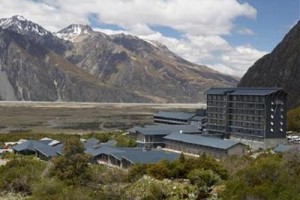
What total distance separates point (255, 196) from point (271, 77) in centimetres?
10466

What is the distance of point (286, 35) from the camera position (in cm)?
13275

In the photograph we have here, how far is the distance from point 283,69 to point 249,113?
62598 mm

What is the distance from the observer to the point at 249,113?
6384cm

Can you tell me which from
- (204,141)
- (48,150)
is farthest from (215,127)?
(48,150)

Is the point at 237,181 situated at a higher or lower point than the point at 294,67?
lower

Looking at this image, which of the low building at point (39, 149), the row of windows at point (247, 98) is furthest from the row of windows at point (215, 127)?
the low building at point (39, 149)

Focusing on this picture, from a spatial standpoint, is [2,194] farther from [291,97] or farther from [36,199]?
[291,97]

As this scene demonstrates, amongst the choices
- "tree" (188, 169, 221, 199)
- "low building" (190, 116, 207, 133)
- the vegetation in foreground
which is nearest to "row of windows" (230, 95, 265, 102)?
"low building" (190, 116, 207, 133)

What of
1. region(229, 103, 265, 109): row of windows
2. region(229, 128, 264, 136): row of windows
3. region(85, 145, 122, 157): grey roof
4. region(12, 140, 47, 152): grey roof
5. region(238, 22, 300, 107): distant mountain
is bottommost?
region(12, 140, 47, 152): grey roof

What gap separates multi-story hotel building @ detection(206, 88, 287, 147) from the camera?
61.7 metres

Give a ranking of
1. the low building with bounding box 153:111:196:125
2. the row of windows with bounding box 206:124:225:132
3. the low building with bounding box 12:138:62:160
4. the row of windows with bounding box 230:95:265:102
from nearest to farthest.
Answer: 1. the low building with bounding box 12:138:62:160
2. the row of windows with bounding box 230:95:265:102
3. the row of windows with bounding box 206:124:225:132
4. the low building with bounding box 153:111:196:125

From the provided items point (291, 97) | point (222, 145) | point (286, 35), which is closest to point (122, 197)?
point (222, 145)

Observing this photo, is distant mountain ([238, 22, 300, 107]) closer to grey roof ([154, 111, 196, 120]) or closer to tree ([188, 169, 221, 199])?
grey roof ([154, 111, 196, 120])

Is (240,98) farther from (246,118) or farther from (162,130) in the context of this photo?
(162,130)
